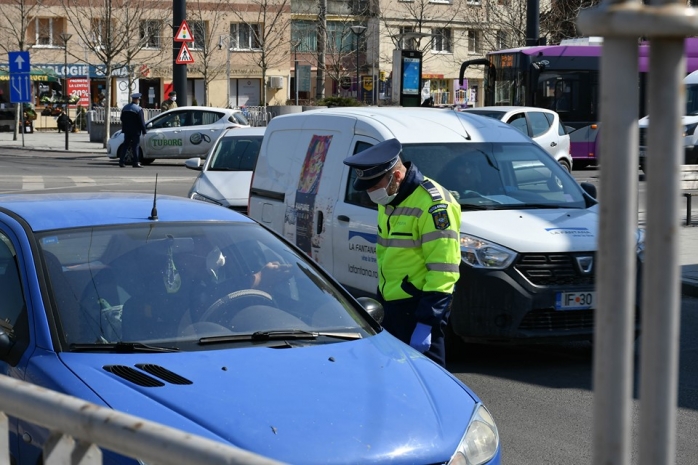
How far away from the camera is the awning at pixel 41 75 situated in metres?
55.2

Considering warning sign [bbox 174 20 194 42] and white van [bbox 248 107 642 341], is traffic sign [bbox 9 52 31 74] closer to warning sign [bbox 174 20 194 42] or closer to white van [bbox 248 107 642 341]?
warning sign [bbox 174 20 194 42]

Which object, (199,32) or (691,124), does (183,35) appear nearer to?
(691,124)

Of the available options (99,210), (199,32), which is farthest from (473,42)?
(99,210)

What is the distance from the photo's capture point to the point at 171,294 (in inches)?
181

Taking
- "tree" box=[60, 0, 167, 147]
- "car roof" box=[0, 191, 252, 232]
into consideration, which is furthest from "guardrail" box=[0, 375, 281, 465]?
"tree" box=[60, 0, 167, 147]

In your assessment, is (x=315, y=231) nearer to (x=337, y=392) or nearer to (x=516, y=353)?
(x=516, y=353)

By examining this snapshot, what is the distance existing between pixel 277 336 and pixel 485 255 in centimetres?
310

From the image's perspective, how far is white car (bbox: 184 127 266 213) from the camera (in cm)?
1358

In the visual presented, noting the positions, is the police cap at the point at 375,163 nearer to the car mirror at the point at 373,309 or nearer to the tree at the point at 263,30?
the car mirror at the point at 373,309

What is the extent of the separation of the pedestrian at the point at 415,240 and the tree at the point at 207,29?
51.1 m

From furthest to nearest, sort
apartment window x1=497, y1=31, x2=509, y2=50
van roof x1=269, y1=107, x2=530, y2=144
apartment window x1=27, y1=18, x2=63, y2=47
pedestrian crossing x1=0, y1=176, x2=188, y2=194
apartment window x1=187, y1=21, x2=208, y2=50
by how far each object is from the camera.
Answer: apartment window x1=27, y1=18, x2=63, y2=47 → apartment window x1=187, y1=21, x2=208, y2=50 → apartment window x1=497, y1=31, x2=509, y2=50 → pedestrian crossing x1=0, y1=176, x2=188, y2=194 → van roof x1=269, y1=107, x2=530, y2=144

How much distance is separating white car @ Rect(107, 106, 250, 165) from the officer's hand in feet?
77.7

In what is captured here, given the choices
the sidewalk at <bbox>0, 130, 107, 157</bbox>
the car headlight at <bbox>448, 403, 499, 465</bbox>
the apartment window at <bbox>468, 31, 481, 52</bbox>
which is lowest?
the car headlight at <bbox>448, 403, 499, 465</bbox>

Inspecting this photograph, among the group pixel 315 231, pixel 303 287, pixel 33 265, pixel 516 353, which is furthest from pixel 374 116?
pixel 33 265
